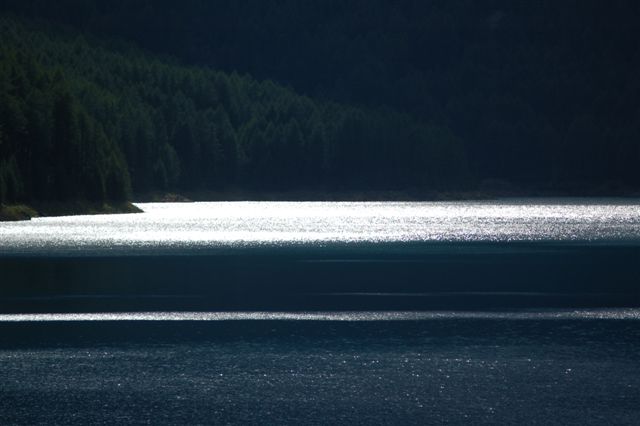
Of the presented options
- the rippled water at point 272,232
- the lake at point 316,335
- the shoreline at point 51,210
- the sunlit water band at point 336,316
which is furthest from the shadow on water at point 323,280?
the shoreline at point 51,210

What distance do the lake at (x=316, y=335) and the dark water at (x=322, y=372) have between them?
0.13 meters

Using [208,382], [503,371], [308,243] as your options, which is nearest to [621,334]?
[503,371]

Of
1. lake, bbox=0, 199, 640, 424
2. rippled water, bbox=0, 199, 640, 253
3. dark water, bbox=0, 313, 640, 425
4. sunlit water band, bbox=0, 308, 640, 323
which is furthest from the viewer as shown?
rippled water, bbox=0, 199, 640, 253

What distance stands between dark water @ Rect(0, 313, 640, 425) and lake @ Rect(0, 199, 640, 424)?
5.1 inches

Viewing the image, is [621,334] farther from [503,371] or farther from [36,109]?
[36,109]

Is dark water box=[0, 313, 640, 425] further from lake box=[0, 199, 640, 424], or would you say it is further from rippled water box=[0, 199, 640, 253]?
rippled water box=[0, 199, 640, 253]

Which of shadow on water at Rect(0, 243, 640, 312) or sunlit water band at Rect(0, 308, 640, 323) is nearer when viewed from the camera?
sunlit water band at Rect(0, 308, 640, 323)

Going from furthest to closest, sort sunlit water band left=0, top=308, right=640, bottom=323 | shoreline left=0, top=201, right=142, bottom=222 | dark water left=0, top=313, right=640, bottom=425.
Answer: shoreline left=0, top=201, right=142, bottom=222 → sunlit water band left=0, top=308, right=640, bottom=323 → dark water left=0, top=313, right=640, bottom=425

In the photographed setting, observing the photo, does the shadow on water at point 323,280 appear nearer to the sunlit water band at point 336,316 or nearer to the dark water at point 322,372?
the sunlit water band at point 336,316

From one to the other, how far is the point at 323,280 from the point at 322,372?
1490 inches

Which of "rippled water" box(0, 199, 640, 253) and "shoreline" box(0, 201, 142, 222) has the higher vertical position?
"shoreline" box(0, 201, 142, 222)

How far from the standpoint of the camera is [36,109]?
18725 cm

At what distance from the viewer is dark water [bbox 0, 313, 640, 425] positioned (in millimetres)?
43719

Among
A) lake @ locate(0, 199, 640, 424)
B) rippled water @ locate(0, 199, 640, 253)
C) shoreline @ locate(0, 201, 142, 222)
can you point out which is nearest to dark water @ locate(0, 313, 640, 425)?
lake @ locate(0, 199, 640, 424)
